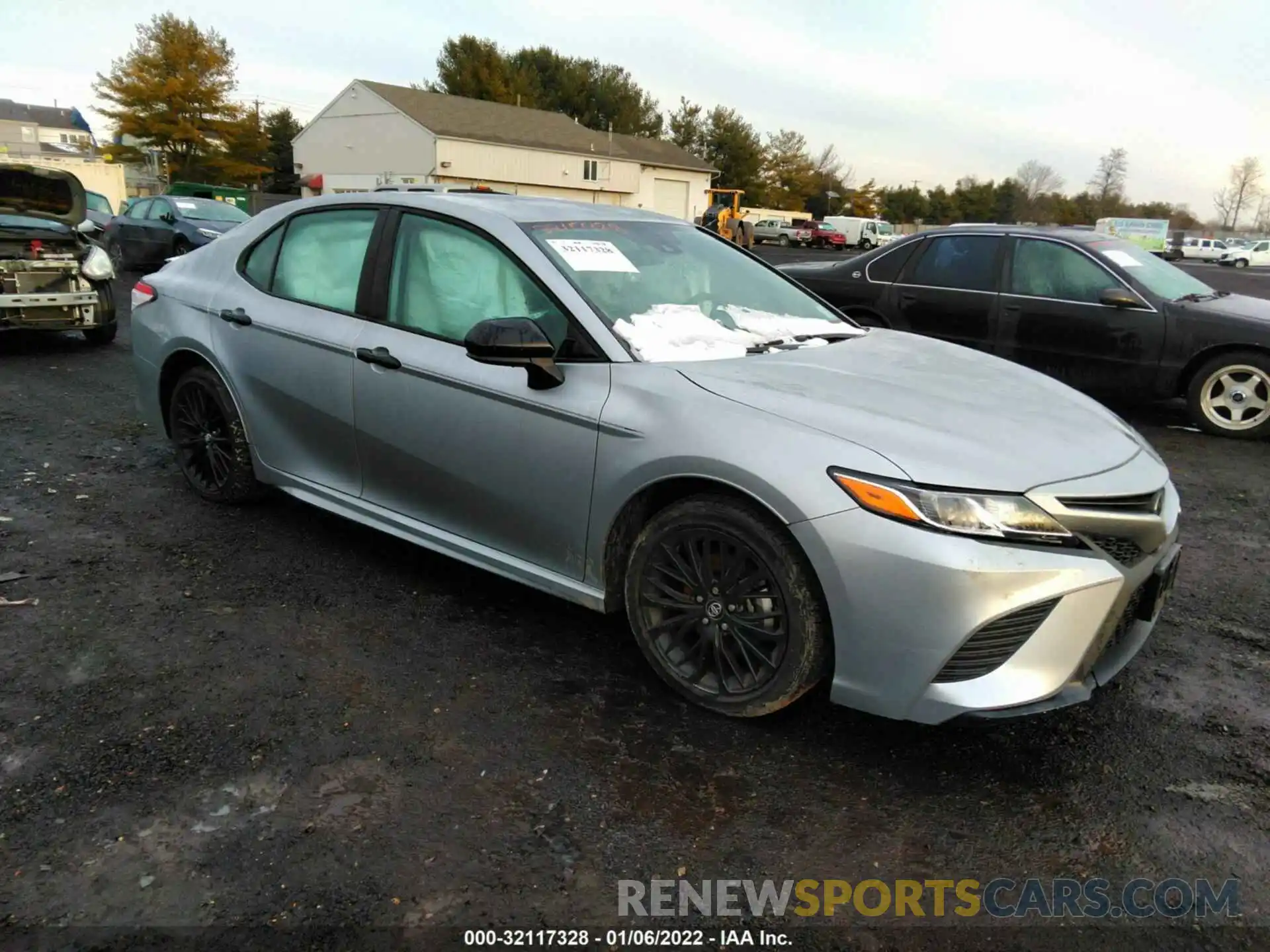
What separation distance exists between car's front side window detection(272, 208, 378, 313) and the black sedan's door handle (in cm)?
27

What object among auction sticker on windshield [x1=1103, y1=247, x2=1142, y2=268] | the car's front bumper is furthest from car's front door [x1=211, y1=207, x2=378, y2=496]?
auction sticker on windshield [x1=1103, y1=247, x2=1142, y2=268]

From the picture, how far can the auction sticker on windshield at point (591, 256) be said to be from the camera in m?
3.30

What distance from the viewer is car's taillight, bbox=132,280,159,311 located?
466 cm

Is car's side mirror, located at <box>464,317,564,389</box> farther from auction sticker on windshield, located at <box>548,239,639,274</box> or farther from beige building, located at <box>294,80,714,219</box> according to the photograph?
beige building, located at <box>294,80,714,219</box>

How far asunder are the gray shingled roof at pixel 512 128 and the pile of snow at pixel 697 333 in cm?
4416

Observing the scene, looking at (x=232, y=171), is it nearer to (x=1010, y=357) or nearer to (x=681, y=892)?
(x=1010, y=357)

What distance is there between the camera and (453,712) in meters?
2.89

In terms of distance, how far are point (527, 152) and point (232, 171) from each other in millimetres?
16208

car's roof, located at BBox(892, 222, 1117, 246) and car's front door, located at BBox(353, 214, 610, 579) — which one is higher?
car's roof, located at BBox(892, 222, 1117, 246)

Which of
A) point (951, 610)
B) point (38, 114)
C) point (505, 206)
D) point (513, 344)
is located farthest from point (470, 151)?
point (38, 114)

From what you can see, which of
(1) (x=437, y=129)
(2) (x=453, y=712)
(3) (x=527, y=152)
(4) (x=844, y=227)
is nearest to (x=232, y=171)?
(1) (x=437, y=129)

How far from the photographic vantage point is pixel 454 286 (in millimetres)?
3486

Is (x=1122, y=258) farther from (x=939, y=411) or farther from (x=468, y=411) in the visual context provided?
(x=468, y=411)

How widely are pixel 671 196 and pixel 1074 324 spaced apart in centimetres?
5137
